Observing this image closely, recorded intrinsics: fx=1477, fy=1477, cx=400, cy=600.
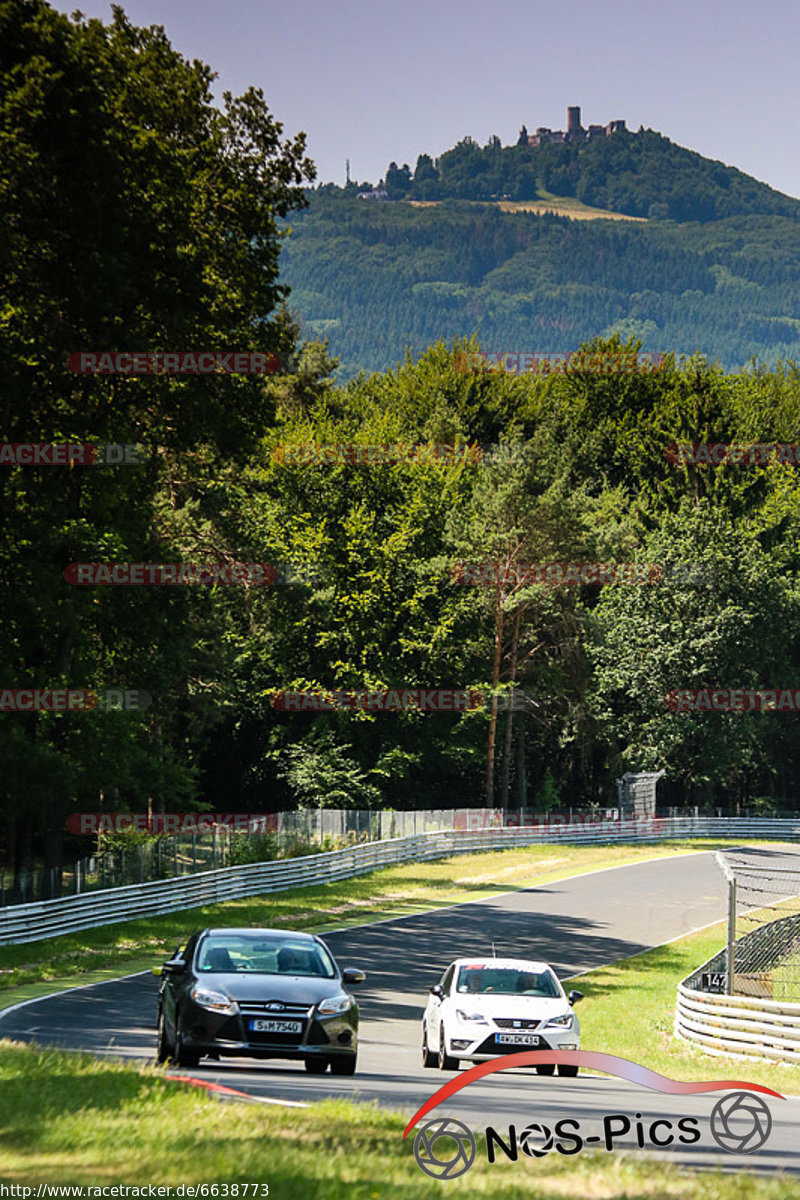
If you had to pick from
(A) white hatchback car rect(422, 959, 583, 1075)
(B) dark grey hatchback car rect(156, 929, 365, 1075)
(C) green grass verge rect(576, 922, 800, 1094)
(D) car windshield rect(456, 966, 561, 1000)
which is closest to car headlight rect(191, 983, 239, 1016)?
(B) dark grey hatchback car rect(156, 929, 365, 1075)

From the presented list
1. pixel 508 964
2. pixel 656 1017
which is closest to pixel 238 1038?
pixel 508 964

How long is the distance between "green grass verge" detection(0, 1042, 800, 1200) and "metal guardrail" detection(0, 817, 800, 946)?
21.6 meters

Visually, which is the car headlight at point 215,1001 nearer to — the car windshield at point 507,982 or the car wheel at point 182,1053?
the car wheel at point 182,1053

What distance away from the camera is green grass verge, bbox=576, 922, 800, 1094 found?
63.0 feet

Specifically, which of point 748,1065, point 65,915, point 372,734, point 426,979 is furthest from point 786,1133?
point 372,734

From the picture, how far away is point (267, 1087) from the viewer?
41.5 feet

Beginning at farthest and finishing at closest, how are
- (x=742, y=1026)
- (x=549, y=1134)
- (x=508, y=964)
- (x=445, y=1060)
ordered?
(x=742, y=1026)
(x=508, y=964)
(x=445, y=1060)
(x=549, y=1134)

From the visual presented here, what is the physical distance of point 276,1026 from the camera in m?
13.9

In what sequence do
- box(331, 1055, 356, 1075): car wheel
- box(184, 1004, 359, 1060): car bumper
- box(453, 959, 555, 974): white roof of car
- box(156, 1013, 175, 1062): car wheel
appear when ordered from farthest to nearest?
1. box(453, 959, 555, 974): white roof of car
2. box(156, 1013, 175, 1062): car wheel
3. box(331, 1055, 356, 1075): car wheel
4. box(184, 1004, 359, 1060): car bumper

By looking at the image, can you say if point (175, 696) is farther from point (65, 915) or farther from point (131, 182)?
point (131, 182)

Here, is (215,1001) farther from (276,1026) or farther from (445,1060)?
(445,1060)

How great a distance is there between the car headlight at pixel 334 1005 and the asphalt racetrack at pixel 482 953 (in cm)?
62

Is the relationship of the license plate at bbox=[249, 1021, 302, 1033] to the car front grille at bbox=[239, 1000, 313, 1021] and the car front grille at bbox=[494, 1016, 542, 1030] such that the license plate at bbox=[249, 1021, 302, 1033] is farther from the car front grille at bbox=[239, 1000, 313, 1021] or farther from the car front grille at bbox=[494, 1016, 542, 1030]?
the car front grille at bbox=[494, 1016, 542, 1030]

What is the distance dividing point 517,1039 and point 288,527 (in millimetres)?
51992
